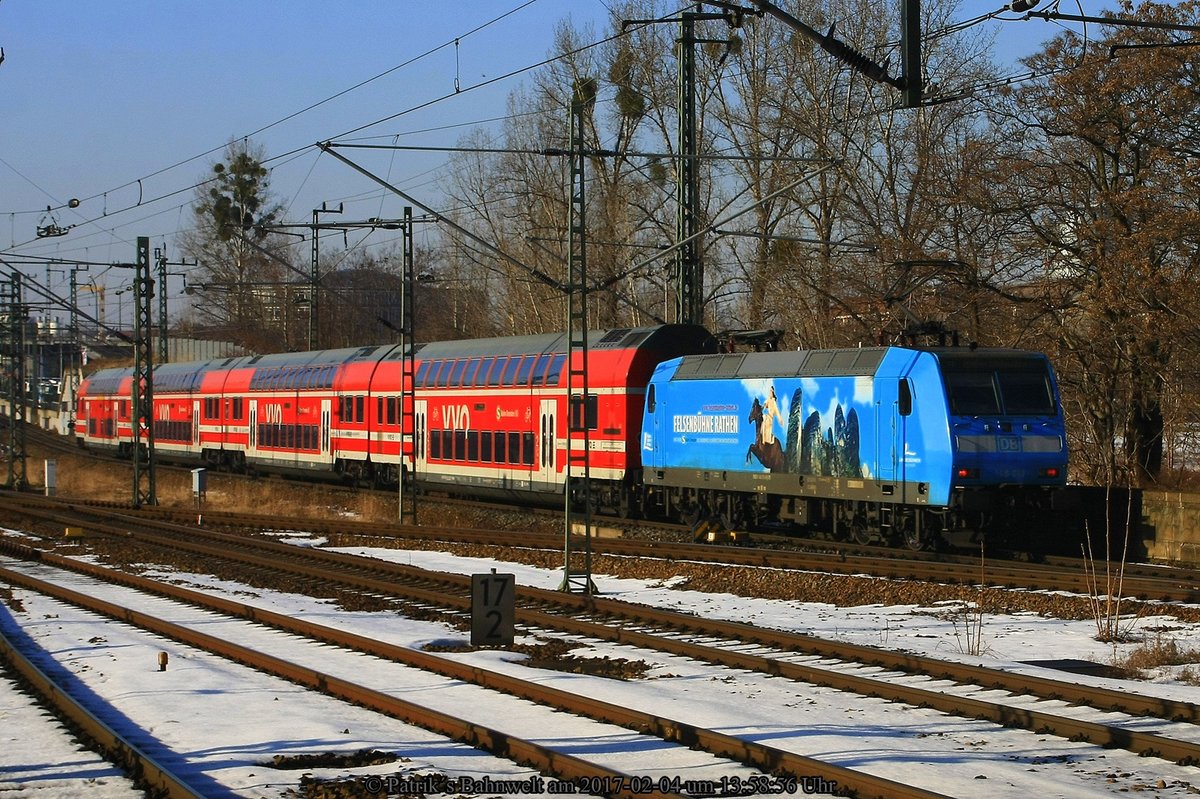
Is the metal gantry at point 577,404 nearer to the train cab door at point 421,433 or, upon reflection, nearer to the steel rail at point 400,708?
the steel rail at point 400,708

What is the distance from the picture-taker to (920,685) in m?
12.0

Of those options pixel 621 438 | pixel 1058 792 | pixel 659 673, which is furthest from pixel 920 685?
pixel 621 438

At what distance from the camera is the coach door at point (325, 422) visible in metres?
44.6

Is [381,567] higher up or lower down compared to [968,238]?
lower down

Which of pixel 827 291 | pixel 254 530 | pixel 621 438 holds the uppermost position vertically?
pixel 827 291

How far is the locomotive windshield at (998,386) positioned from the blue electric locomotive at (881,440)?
0.02 metres

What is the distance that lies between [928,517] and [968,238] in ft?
40.3

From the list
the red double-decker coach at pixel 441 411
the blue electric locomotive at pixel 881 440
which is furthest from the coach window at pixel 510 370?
the blue electric locomotive at pixel 881 440

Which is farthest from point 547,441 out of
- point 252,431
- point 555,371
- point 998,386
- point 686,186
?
point 252,431

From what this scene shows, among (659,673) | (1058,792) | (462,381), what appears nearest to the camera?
(1058,792)

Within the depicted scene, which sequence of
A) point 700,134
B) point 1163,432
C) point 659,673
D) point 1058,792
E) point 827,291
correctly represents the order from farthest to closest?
point 700,134 < point 827,291 < point 1163,432 < point 659,673 < point 1058,792

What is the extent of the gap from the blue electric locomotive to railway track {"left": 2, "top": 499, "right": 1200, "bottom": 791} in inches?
280

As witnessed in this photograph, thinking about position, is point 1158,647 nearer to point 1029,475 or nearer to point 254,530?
point 1029,475

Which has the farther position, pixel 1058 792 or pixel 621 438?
pixel 621 438
